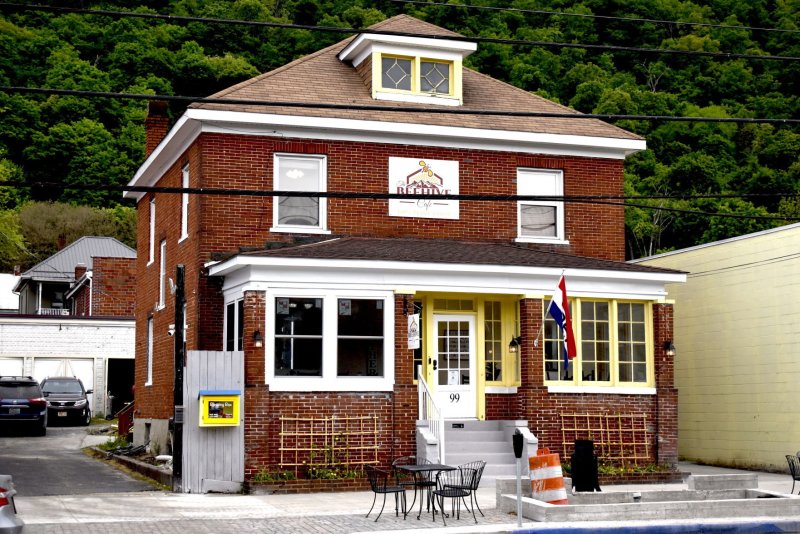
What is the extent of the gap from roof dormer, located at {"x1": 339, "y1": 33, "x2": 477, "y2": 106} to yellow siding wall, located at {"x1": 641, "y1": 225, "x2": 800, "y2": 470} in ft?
25.7

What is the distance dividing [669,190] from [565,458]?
39.8 meters

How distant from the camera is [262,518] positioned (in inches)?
645

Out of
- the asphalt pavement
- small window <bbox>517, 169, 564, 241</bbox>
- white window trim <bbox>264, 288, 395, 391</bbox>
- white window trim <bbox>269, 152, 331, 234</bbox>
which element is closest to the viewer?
the asphalt pavement

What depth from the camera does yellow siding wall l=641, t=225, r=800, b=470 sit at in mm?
24688

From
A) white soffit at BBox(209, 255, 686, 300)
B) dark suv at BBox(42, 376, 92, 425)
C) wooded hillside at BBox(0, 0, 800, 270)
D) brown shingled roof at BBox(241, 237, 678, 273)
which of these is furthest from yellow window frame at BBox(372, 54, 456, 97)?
dark suv at BBox(42, 376, 92, 425)

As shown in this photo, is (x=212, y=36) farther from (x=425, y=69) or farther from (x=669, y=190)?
A: (x=425, y=69)

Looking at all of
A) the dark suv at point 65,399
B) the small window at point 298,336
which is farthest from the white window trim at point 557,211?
the dark suv at point 65,399

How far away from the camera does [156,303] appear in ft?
94.7

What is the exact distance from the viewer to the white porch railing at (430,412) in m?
20.9

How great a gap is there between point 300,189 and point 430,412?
589 centimetres

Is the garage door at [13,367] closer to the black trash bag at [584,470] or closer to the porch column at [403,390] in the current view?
the porch column at [403,390]

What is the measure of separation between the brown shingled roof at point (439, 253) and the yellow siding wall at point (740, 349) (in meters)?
3.46

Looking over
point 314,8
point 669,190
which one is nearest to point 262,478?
point 669,190

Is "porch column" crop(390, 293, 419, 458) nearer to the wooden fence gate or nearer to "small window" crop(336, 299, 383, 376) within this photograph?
"small window" crop(336, 299, 383, 376)
